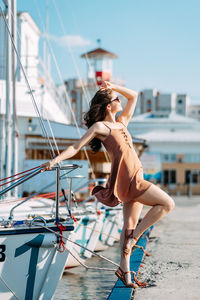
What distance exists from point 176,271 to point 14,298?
2440 mm

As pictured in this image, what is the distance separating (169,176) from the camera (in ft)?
152

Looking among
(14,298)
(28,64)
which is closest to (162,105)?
(28,64)

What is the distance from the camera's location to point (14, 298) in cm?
600

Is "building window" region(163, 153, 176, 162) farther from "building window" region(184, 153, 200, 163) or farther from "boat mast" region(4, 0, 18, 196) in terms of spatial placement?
"boat mast" region(4, 0, 18, 196)

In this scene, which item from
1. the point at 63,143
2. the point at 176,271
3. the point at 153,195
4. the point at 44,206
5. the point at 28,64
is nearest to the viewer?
the point at 153,195

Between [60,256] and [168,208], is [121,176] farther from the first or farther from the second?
[60,256]

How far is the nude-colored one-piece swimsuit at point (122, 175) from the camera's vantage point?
5.53 metres

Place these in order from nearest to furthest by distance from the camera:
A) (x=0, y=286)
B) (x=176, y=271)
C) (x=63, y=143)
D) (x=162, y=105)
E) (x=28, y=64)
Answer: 1. (x=0, y=286)
2. (x=176, y=271)
3. (x=63, y=143)
4. (x=28, y=64)
5. (x=162, y=105)

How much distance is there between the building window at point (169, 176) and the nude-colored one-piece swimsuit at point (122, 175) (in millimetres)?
40712

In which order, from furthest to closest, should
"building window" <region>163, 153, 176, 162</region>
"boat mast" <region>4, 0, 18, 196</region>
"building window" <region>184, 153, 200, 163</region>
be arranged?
"building window" <region>163, 153, 176, 162</region> → "building window" <region>184, 153, 200, 163</region> → "boat mast" <region>4, 0, 18, 196</region>

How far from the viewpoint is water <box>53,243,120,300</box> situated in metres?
8.13

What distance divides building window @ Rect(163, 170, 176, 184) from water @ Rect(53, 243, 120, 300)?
35.5 metres

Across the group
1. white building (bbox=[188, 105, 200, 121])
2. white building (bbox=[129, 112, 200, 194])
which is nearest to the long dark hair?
white building (bbox=[129, 112, 200, 194])

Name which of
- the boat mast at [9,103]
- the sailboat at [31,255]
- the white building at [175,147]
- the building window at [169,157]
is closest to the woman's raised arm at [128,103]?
the sailboat at [31,255]
